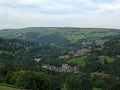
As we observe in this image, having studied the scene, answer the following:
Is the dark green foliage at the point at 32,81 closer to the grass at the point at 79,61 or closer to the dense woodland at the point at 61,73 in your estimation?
the dense woodland at the point at 61,73

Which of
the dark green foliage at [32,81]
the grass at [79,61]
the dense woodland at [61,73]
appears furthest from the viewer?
the grass at [79,61]

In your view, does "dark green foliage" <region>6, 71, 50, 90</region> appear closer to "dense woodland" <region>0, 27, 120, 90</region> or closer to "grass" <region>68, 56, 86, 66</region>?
"dense woodland" <region>0, 27, 120, 90</region>

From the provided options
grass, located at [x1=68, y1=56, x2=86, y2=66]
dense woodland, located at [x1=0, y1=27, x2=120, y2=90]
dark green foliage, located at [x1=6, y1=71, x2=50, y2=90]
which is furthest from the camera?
grass, located at [x1=68, y1=56, x2=86, y2=66]

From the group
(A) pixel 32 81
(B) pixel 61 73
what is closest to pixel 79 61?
(B) pixel 61 73

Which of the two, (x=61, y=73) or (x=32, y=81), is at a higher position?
(x=32, y=81)

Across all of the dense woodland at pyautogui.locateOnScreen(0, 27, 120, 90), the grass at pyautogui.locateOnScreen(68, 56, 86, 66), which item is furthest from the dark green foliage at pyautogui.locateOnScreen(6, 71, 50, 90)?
the grass at pyautogui.locateOnScreen(68, 56, 86, 66)

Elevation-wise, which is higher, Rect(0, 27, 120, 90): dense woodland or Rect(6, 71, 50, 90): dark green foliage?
Rect(6, 71, 50, 90): dark green foliage

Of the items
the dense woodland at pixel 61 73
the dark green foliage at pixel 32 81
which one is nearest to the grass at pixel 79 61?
the dense woodland at pixel 61 73

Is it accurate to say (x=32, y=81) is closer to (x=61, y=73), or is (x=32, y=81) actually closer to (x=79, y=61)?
(x=61, y=73)

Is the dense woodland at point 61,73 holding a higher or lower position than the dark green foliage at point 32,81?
lower

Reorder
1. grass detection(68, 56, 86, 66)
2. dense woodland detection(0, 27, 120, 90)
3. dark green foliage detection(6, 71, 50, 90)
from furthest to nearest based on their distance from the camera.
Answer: grass detection(68, 56, 86, 66) → dense woodland detection(0, 27, 120, 90) → dark green foliage detection(6, 71, 50, 90)

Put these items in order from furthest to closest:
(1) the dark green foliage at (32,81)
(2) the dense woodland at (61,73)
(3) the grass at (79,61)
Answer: (3) the grass at (79,61) < (2) the dense woodland at (61,73) < (1) the dark green foliage at (32,81)

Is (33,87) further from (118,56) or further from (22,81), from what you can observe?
(118,56)
